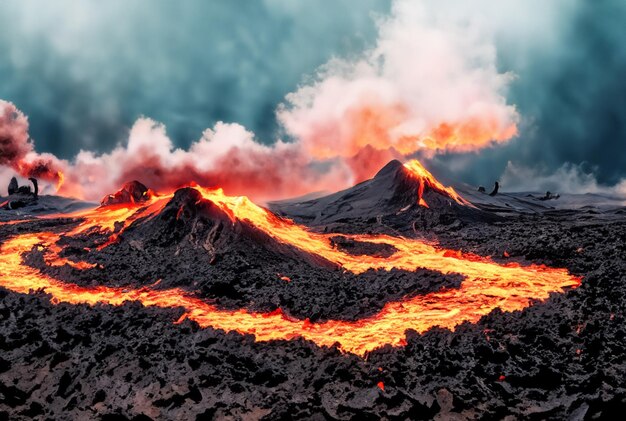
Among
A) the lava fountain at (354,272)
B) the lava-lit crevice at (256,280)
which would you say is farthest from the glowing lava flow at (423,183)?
the lava-lit crevice at (256,280)

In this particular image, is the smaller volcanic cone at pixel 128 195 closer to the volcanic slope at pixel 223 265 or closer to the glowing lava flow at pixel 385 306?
the volcanic slope at pixel 223 265

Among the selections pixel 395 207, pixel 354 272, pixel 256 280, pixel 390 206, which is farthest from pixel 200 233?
pixel 390 206

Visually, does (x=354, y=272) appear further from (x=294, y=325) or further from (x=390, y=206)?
(x=390, y=206)

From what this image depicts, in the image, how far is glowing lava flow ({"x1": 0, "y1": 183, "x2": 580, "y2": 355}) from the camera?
1141 centimetres

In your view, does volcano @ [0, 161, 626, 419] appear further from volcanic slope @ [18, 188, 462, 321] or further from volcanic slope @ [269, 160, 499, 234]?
volcanic slope @ [269, 160, 499, 234]

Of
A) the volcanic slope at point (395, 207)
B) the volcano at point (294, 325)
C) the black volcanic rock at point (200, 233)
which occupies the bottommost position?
the volcano at point (294, 325)

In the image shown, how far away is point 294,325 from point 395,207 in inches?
970

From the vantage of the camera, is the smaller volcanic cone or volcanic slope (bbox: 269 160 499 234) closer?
volcanic slope (bbox: 269 160 499 234)

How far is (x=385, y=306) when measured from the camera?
45.0 feet

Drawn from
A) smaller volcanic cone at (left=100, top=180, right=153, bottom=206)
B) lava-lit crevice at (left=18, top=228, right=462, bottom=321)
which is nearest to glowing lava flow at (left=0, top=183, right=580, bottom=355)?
A: lava-lit crevice at (left=18, top=228, right=462, bottom=321)

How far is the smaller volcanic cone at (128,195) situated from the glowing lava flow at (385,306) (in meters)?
16.7

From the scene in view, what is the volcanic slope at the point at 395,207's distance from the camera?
32.0 m

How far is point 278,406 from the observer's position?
27.7 feet

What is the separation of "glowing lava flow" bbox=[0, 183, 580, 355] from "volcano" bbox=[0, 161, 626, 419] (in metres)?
0.09
